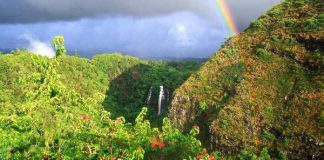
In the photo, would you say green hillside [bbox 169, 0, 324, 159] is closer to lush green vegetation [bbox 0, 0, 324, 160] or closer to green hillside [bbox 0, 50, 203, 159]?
lush green vegetation [bbox 0, 0, 324, 160]

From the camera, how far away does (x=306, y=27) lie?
5881 cm

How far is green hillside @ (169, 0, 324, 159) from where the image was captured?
150 feet

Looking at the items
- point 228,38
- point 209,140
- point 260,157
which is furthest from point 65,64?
point 260,157

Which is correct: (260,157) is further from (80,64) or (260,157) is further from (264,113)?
(80,64)

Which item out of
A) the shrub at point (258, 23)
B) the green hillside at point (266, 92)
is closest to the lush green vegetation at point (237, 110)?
the shrub at point (258, 23)

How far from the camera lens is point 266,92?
5319 cm

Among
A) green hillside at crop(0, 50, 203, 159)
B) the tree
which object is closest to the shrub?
green hillside at crop(0, 50, 203, 159)

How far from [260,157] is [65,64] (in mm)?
97072

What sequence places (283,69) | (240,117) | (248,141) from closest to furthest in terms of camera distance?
(248,141)
(240,117)
(283,69)

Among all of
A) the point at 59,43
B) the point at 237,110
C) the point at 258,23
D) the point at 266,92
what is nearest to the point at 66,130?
the point at 59,43

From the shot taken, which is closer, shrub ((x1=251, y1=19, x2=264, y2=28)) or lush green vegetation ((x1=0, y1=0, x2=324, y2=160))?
lush green vegetation ((x1=0, y1=0, x2=324, y2=160))

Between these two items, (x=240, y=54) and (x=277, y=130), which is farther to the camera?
(x=240, y=54)

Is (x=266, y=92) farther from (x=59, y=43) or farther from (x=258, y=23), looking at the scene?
(x=59, y=43)

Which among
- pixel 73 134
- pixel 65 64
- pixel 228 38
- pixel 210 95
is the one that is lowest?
pixel 73 134
